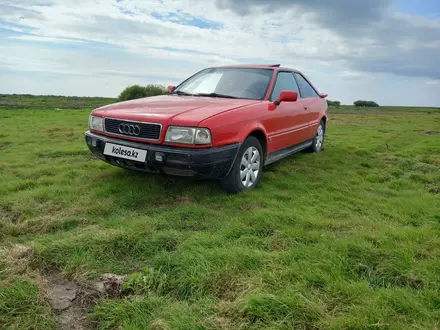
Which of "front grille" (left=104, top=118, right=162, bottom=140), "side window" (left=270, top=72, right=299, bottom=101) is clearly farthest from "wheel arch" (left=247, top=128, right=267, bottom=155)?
"front grille" (left=104, top=118, right=162, bottom=140)

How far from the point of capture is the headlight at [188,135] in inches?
146

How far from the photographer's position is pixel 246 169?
172 inches

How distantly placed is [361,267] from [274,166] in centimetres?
344

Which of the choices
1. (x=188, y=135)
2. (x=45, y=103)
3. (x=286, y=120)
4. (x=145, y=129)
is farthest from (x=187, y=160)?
(x=45, y=103)

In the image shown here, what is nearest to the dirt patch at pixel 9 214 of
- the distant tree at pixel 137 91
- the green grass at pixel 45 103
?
the green grass at pixel 45 103

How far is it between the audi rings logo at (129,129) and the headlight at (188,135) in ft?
1.33

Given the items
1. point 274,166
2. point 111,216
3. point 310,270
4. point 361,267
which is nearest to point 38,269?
point 111,216

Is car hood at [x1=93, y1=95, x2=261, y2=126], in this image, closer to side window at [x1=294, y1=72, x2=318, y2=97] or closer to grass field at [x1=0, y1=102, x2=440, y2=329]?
grass field at [x1=0, y1=102, x2=440, y2=329]

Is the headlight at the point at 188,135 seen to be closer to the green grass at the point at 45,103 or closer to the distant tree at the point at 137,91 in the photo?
the green grass at the point at 45,103

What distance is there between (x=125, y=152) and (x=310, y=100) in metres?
3.77

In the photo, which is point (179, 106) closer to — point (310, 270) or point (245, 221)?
point (245, 221)

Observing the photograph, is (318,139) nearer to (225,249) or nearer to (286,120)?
(286,120)

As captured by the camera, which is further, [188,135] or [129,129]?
[129,129]

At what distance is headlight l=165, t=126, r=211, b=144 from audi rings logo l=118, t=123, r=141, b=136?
40 centimetres
